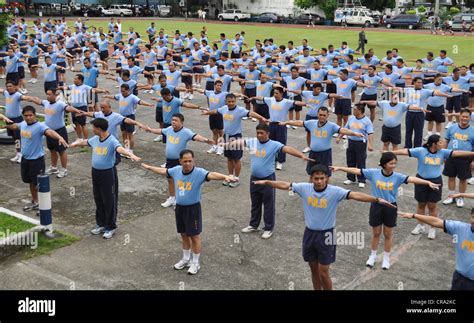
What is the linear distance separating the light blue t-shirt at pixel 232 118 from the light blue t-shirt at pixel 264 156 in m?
2.66

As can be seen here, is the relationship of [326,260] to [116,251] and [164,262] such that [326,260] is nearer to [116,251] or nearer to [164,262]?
[164,262]

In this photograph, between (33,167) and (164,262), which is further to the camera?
(33,167)

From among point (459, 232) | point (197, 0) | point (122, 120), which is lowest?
point (459, 232)

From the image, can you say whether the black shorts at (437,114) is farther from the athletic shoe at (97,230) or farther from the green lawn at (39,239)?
the green lawn at (39,239)

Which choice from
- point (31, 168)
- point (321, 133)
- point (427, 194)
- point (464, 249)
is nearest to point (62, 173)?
point (31, 168)

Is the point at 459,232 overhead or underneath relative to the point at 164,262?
overhead

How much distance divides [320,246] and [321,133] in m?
4.59

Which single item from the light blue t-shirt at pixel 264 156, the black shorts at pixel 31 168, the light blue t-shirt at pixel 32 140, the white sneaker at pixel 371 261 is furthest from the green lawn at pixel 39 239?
the white sneaker at pixel 371 261

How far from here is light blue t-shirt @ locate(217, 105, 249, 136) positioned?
12281 millimetres

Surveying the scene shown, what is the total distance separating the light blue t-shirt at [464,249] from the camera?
6295mm

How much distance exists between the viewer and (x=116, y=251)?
9047 millimetres

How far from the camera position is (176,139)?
412 inches
